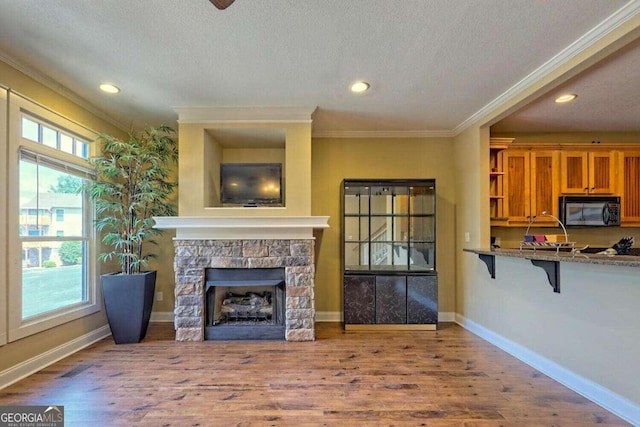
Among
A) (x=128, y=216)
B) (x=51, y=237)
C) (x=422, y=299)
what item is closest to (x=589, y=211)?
(x=422, y=299)

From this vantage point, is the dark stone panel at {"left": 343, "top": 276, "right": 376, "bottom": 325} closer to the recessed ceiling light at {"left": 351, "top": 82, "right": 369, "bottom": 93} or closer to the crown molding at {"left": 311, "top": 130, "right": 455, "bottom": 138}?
the crown molding at {"left": 311, "top": 130, "right": 455, "bottom": 138}

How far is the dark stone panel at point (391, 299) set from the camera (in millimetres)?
3746

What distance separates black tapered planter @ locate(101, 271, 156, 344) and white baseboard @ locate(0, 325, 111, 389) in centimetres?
32

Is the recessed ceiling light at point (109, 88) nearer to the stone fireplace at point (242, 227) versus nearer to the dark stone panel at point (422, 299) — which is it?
the stone fireplace at point (242, 227)

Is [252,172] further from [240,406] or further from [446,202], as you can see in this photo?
[446,202]

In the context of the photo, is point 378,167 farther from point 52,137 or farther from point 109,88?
point 52,137

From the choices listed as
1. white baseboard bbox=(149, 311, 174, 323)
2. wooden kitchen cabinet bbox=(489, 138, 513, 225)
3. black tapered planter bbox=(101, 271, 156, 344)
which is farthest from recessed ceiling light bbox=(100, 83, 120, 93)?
wooden kitchen cabinet bbox=(489, 138, 513, 225)

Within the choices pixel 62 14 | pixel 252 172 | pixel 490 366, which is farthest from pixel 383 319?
pixel 62 14

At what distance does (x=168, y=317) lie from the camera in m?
4.08

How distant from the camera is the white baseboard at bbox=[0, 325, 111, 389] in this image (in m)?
2.39

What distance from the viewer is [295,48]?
2.25 metres

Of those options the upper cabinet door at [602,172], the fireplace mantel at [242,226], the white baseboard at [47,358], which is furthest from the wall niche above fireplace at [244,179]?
the upper cabinet door at [602,172]

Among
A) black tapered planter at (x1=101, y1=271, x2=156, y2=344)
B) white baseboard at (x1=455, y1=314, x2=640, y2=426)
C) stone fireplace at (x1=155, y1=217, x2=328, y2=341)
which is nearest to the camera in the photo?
white baseboard at (x1=455, y1=314, x2=640, y2=426)

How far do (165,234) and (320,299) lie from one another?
2311 mm
